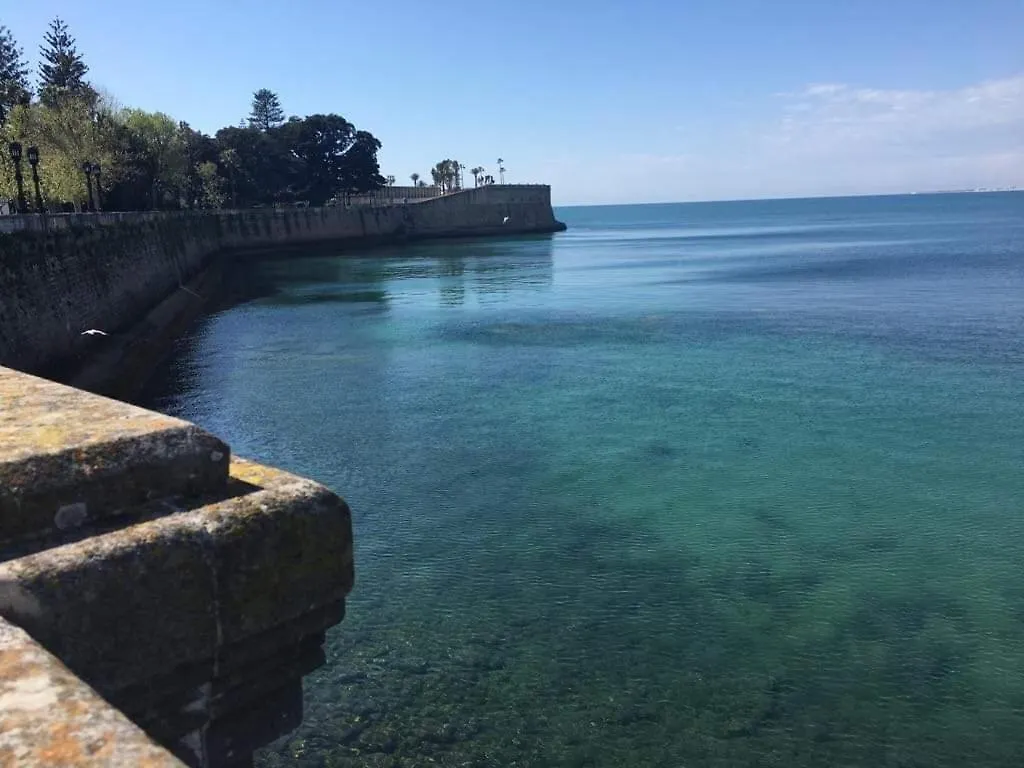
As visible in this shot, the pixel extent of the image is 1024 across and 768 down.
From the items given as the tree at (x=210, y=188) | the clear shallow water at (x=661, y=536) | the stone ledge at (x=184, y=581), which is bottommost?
the clear shallow water at (x=661, y=536)

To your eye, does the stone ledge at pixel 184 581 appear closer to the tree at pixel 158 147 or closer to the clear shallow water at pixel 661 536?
the clear shallow water at pixel 661 536

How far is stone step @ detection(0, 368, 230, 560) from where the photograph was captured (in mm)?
3025

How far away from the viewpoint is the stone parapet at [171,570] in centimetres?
289

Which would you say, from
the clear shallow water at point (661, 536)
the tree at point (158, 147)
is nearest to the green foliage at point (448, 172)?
the tree at point (158, 147)

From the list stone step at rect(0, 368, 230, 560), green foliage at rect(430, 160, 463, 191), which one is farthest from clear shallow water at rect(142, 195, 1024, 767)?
green foliage at rect(430, 160, 463, 191)

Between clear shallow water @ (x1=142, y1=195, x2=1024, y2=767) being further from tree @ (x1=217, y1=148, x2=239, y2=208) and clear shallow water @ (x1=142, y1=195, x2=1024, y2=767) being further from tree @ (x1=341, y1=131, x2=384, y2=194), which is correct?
tree @ (x1=341, y1=131, x2=384, y2=194)

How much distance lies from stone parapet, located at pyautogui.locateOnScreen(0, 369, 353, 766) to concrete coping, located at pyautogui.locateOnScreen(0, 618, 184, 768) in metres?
0.48

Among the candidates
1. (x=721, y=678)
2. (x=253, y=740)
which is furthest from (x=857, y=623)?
(x=253, y=740)

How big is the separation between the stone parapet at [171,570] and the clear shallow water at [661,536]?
5.11 meters

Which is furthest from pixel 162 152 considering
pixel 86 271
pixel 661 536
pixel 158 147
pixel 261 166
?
pixel 661 536

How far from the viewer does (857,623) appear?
10422 mm

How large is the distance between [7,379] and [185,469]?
203cm

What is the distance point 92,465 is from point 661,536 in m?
11.1

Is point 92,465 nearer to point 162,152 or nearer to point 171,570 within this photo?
point 171,570
